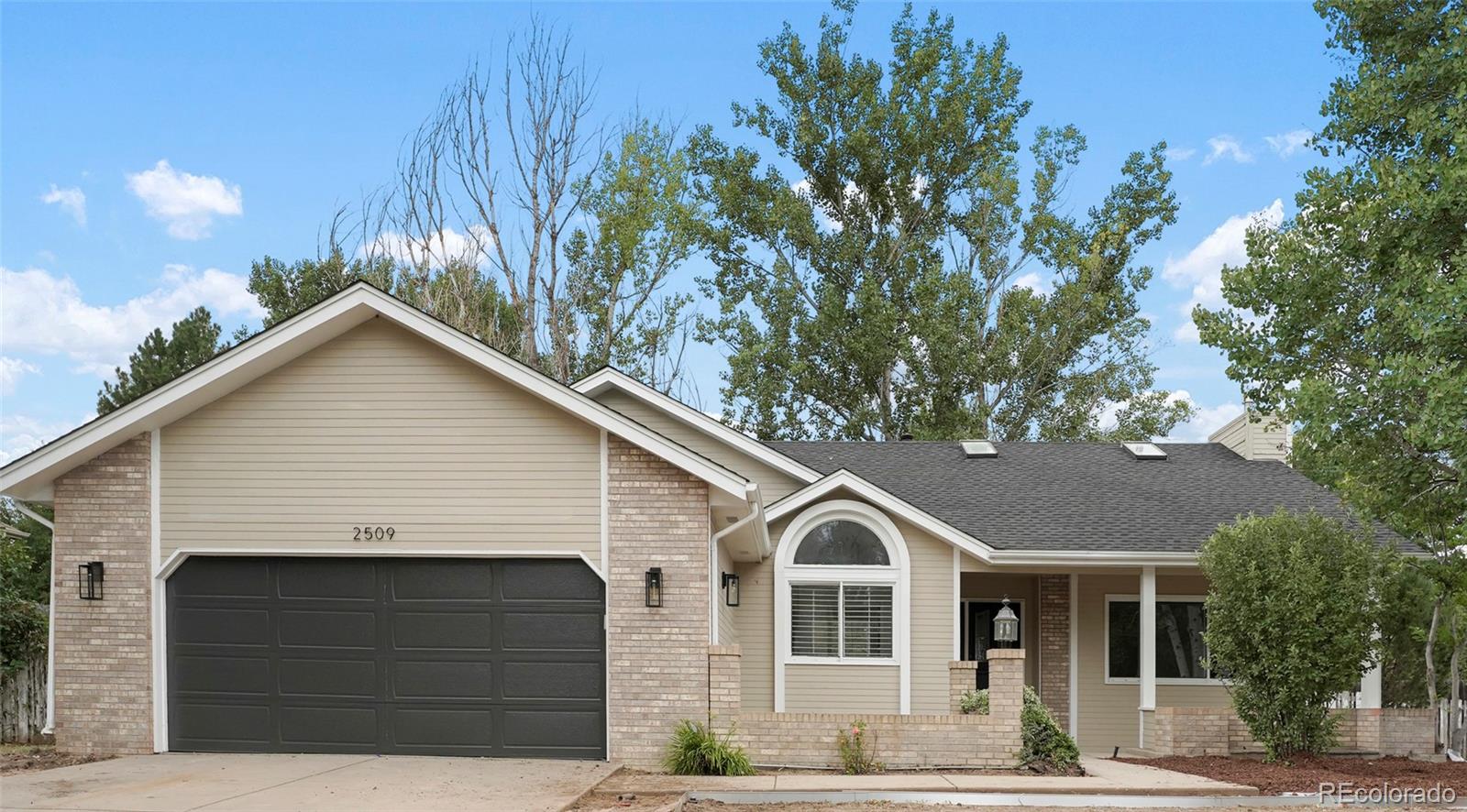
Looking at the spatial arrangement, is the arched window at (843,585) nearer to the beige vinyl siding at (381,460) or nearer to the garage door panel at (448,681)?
the beige vinyl siding at (381,460)

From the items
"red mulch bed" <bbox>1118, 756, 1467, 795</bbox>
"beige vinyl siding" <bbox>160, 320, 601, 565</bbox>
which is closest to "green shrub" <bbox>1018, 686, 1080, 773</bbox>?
"red mulch bed" <bbox>1118, 756, 1467, 795</bbox>

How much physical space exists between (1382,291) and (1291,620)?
5705mm

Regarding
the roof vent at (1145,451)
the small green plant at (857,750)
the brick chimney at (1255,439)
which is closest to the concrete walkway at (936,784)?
the small green plant at (857,750)

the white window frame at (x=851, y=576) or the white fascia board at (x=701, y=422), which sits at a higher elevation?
the white fascia board at (x=701, y=422)

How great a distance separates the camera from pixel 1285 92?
2055 centimetres

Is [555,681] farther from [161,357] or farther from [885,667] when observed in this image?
[161,357]

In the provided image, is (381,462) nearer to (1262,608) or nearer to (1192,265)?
(1262,608)

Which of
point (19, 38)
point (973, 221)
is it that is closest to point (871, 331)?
point (973, 221)

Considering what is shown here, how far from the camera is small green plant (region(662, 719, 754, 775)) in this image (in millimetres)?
12016

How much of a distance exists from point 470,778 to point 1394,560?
36.1 feet

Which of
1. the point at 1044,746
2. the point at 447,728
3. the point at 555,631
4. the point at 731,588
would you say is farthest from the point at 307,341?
the point at 1044,746

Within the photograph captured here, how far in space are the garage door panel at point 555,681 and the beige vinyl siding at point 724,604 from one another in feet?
5.19

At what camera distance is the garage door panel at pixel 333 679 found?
12719 millimetres

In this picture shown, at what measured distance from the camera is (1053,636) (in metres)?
17.9
